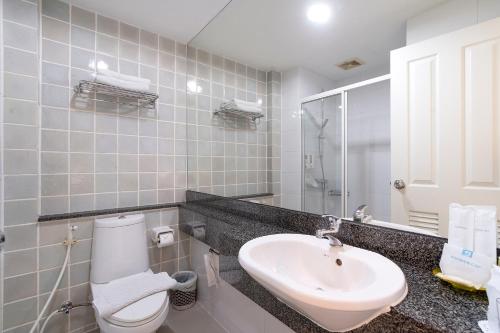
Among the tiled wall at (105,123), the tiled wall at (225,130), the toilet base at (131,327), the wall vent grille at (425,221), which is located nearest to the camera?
the wall vent grille at (425,221)

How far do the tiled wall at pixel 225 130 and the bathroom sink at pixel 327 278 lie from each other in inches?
30.1

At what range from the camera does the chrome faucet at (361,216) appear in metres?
1.05

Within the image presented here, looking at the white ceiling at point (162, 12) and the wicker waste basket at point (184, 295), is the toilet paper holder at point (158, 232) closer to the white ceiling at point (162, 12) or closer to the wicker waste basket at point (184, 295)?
the wicker waste basket at point (184, 295)

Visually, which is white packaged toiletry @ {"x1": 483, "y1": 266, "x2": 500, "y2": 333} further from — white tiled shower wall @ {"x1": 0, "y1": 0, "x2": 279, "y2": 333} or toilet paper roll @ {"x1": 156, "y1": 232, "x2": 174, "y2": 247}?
toilet paper roll @ {"x1": 156, "y1": 232, "x2": 174, "y2": 247}

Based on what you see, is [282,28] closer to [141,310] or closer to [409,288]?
[409,288]

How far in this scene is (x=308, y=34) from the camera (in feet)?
4.60

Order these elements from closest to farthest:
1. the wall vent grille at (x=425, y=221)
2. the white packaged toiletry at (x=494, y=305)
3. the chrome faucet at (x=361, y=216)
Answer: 1. the white packaged toiletry at (x=494, y=305)
2. the wall vent grille at (x=425, y=221)
3. the chrome faucet at (x=361, y=216)

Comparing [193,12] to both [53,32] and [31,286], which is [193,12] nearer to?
[53,32]

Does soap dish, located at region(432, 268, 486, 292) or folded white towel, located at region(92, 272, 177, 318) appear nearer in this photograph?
soap dish, located at region(432, 268, 486, 292)

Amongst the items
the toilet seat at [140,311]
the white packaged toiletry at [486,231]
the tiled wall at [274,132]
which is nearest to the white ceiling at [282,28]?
the tiled wall at [274,132]

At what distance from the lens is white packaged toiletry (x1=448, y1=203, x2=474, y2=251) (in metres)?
0.71

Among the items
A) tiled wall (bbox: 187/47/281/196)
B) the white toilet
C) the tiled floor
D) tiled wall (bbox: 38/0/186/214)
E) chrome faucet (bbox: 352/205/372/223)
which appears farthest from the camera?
tiled wall (bbox: 187/47/281/196)

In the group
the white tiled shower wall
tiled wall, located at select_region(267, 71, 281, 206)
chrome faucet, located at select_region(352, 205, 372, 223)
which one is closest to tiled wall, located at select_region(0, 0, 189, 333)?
the white tiled shower wall

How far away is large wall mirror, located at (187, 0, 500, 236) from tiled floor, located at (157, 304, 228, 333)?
3.15 feet
